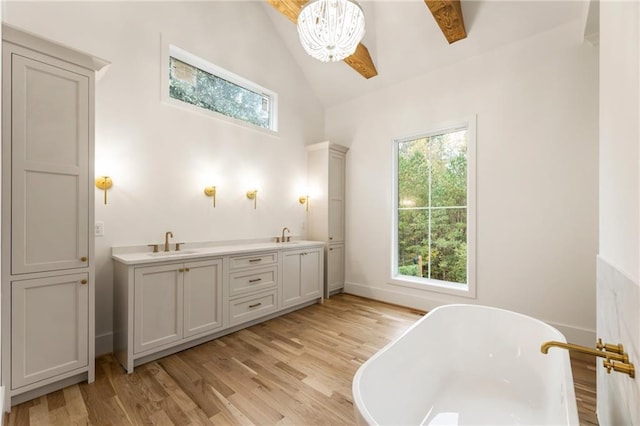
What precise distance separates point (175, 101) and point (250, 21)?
1654 millimetres

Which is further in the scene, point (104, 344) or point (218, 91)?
point (218, 91)

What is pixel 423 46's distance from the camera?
133 inches

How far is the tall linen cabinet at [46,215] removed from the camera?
5.52 feet

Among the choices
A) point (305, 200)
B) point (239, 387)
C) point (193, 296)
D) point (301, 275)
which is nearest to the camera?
point (239, 387)

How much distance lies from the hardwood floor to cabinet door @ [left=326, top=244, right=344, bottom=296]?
1289 mm

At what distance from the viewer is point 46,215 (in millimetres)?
1814

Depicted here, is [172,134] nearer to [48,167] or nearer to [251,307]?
[48,167]

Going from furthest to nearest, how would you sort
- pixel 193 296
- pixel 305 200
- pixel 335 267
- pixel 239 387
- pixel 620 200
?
1. pixel 305 200
2. pixel 335 267
3. pixel 193 296
4. pixel 239 387
5. pixel 620 200

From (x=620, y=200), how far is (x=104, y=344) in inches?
139

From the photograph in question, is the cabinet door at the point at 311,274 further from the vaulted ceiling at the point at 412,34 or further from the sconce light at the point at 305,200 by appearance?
the vaulted ceiling at the point at 412,34

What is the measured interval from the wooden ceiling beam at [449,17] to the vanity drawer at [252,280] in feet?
10.3

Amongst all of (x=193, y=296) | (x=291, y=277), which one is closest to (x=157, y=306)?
(x=193, y=296)

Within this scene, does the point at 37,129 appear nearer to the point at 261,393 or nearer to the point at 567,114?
the point at 261,393

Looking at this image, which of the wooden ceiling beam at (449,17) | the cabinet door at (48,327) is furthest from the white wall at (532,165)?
the cabinet door at (48,327)
